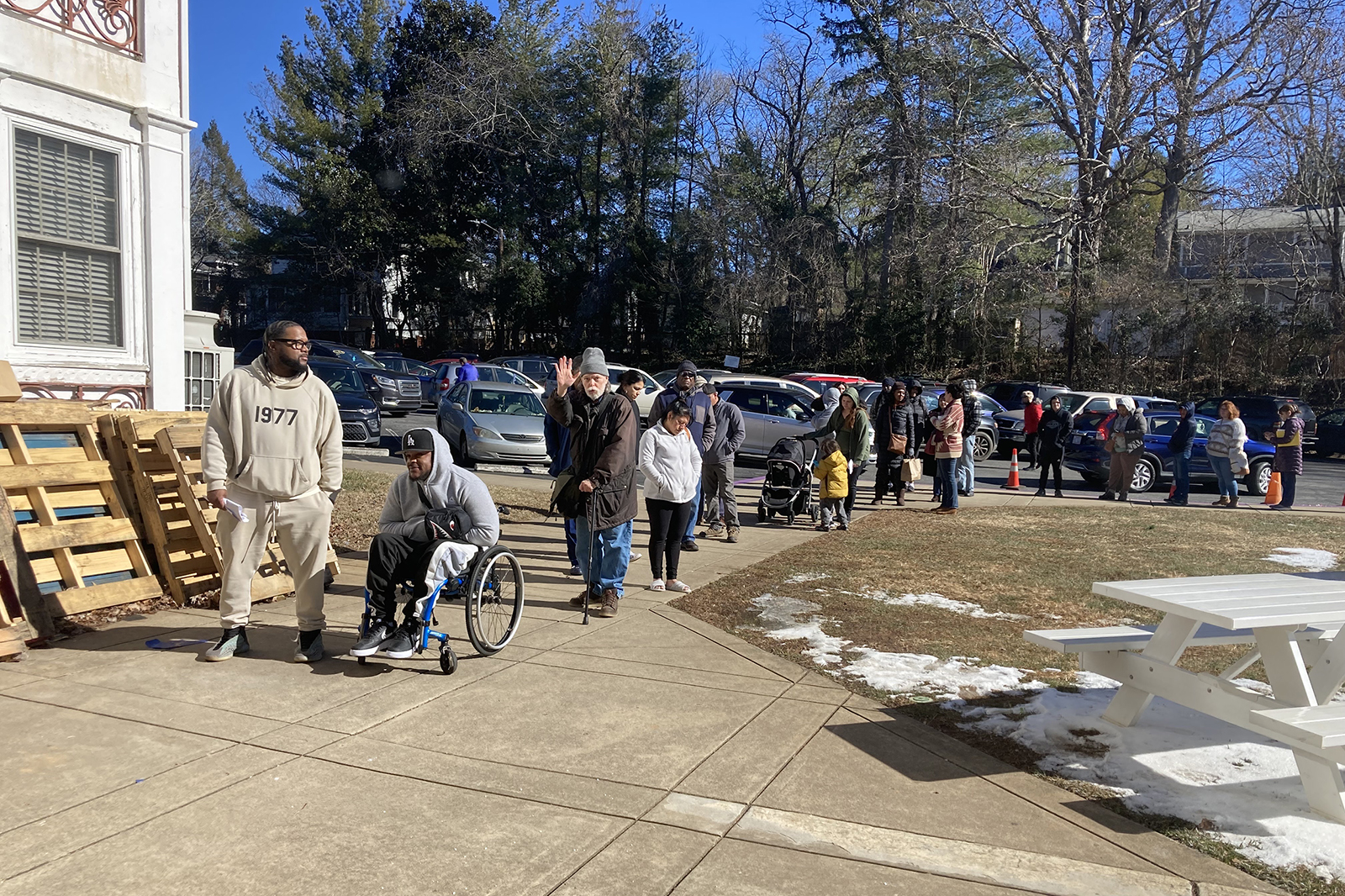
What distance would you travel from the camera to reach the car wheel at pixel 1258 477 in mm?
18281

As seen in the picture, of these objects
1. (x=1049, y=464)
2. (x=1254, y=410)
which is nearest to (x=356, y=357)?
(x=1049, y=464)

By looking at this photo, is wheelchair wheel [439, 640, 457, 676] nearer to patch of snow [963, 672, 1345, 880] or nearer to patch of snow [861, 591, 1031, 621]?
patch of snow [963, 672, 1345, 880]

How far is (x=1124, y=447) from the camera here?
16.1 meters

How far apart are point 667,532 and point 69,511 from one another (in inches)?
168

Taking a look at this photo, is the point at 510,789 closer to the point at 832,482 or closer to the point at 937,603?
the point at 937,603

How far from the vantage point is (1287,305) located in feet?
113

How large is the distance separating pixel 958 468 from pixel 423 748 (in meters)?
12.6

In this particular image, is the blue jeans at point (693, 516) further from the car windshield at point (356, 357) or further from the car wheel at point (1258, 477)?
the car windshield at point (356, 357)

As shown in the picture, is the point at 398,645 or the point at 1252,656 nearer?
the point at 1252,656

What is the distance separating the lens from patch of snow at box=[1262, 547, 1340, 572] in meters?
9.94

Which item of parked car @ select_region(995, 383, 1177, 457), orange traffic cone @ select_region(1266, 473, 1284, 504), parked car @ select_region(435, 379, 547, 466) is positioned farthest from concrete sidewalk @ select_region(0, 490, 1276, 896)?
parked car @ select_region(995, 383, 1177, 457)

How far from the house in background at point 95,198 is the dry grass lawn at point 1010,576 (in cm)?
524

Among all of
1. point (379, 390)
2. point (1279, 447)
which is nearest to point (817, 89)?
point (379, 390)

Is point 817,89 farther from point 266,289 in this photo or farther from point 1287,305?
point 266,289
